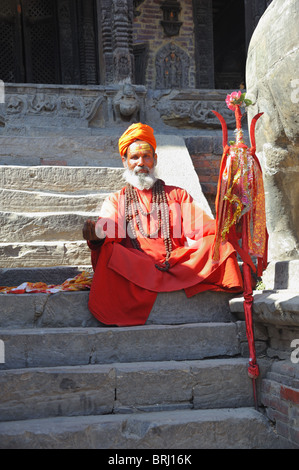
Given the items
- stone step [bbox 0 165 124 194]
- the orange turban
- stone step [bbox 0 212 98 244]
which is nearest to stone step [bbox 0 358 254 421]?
the orange turban

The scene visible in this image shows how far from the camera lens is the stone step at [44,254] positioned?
4363mm

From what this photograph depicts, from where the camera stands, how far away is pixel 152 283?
11.3ft

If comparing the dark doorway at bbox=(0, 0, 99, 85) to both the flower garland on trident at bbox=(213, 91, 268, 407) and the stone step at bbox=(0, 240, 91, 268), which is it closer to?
the stone step at bbox=(0, 240, 91, 268)

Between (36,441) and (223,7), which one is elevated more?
(223,7)

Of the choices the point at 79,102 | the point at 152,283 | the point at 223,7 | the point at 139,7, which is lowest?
the point at 152,283

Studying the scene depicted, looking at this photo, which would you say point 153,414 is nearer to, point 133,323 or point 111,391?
point 111,391

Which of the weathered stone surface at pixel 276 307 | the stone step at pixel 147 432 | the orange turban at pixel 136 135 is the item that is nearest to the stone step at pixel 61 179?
the orange turban at pixel 136 135

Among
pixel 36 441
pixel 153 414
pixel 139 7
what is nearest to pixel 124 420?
pixel 153 414

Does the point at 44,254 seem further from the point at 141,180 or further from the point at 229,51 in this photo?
the point at 229,51

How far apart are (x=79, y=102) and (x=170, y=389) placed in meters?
5.01

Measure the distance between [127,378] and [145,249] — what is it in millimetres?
1040

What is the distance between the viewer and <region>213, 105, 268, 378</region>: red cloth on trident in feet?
10.6

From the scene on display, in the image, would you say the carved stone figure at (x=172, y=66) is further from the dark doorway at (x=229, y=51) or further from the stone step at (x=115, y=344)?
the stone step at (x=115, y=344)

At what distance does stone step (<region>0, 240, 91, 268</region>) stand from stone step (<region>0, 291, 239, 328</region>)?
102 centimetres
